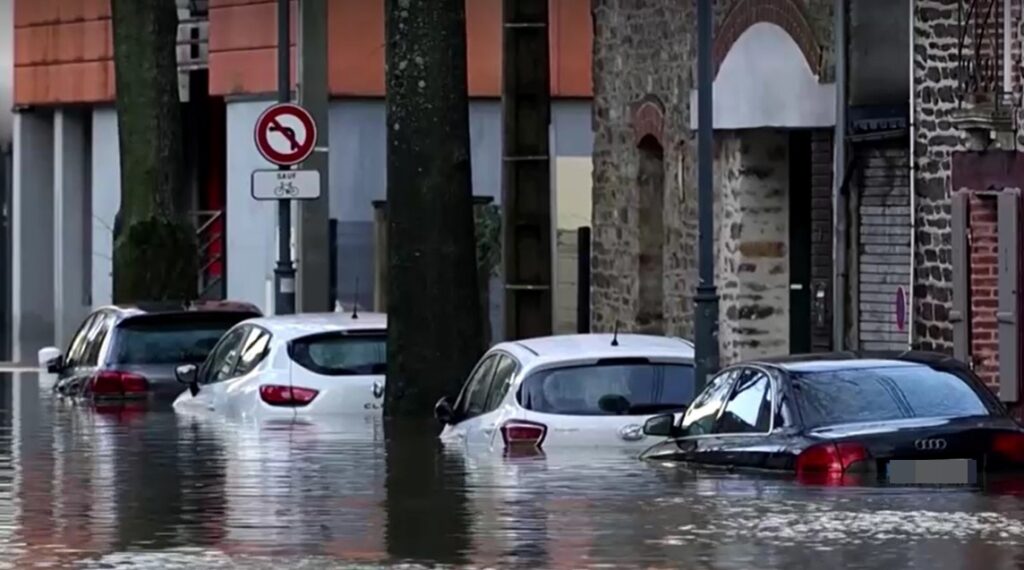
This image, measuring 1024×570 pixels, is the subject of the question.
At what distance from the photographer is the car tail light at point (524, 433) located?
19.1 m

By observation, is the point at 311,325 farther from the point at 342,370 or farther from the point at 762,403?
the point at 762,403

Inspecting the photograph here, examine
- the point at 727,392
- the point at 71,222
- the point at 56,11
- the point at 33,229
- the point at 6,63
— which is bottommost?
the point at 727,392

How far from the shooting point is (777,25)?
29.4 meters

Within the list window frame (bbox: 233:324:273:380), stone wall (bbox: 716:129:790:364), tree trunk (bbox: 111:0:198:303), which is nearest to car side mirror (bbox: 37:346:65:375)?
tree trunk (bbox: 111:0:198:303)

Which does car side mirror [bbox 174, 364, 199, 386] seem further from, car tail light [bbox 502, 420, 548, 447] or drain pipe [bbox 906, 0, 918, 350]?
car tail light [bbox 502, 420, 548, 447]

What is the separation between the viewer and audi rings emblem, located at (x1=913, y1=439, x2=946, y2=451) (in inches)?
636

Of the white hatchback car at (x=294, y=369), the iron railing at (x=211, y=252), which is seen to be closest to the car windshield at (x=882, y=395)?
the white hatchback car at (x=294, y=369)

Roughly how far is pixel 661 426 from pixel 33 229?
3473 centimetres

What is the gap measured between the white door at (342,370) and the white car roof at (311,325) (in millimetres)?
63

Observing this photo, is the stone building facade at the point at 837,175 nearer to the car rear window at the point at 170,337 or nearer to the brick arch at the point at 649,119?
the brick arch at the point at 649,119

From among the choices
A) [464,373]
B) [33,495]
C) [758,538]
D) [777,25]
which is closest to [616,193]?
[777,25]

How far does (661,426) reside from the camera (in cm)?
1803

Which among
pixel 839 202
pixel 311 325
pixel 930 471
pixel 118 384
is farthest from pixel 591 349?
pixel 118 384

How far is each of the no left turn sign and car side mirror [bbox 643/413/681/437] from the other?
14469mm
